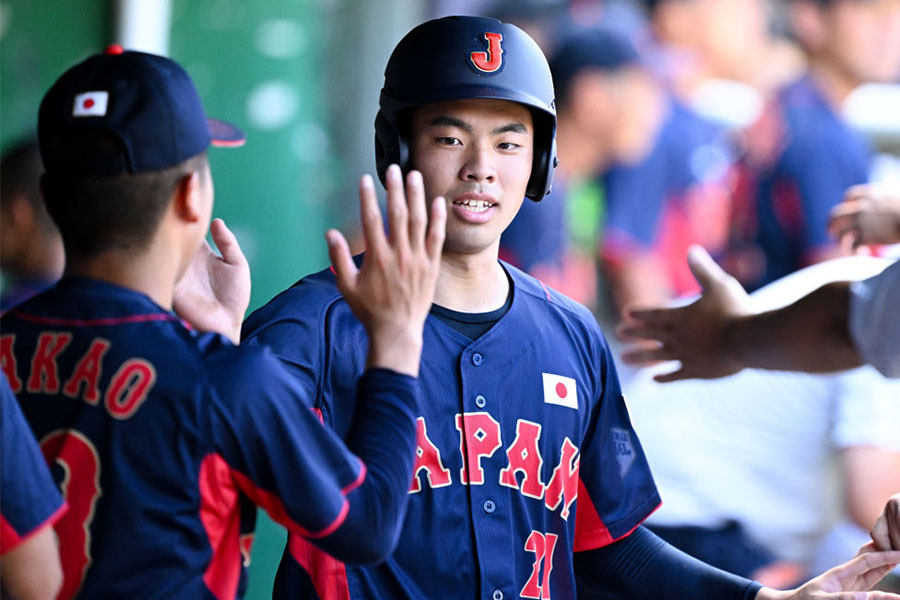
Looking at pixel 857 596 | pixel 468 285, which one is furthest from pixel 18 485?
pixel 857 596

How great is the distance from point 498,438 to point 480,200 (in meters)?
0.50

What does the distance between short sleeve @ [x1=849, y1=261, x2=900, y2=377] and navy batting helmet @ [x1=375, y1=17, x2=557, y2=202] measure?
2.54ft

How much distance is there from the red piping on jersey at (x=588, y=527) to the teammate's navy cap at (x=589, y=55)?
465 centimetres

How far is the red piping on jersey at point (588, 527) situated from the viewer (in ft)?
8.48

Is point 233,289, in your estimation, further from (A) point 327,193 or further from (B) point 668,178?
(B) point 668,178

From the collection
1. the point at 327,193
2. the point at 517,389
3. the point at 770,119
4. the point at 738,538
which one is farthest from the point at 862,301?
the point at 770,119

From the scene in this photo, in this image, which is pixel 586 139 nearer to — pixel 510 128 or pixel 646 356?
pixel 646 356

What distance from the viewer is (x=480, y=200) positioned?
2443 millimetres

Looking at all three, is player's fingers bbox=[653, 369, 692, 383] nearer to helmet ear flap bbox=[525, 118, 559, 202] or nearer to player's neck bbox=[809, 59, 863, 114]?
helmet ear flap bbox=[525, 118, 559, 202]

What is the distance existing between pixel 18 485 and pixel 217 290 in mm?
723

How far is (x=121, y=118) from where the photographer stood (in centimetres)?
180

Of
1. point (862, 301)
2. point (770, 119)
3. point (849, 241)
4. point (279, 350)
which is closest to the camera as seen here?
point (279, 350)

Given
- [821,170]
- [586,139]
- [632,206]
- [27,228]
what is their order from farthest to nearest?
[632,206], [586,139], [821,170], [27,228]

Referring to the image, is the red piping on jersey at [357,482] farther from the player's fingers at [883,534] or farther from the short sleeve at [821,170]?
the short sleeve at [821,170]
